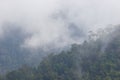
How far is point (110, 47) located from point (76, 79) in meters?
6.82

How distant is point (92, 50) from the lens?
148 feet

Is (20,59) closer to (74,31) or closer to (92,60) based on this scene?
(74,31)

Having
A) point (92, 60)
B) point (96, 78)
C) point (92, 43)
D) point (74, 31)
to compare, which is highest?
point (74, 31)

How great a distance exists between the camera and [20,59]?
90.8 metres

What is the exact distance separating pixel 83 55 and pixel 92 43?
9.41ft

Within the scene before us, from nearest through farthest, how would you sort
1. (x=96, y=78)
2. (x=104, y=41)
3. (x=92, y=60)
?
1. (x=96, y=78)
2. (x=92, y=60)
3. (x=104, y=41)

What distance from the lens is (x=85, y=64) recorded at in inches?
1678

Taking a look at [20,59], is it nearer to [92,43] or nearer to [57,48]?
[57,48]

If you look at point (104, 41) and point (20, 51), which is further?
point (20, 51)

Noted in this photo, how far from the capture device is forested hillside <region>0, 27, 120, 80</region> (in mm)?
40219

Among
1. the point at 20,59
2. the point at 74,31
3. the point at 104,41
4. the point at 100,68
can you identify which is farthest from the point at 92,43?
the point at 74,31

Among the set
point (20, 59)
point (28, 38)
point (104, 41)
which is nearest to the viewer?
point (104, 41)

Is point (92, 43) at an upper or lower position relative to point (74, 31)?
lower

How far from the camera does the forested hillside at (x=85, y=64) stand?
132 feet
